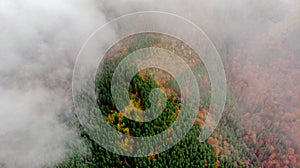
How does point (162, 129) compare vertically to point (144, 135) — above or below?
below

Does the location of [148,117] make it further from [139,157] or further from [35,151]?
[35,151]

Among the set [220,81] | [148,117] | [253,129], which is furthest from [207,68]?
[148,117]

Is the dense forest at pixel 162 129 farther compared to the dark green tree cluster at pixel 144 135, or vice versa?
the dense forest at pixel 162 129

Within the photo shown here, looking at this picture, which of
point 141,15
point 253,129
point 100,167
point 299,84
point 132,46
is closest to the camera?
point 100,167

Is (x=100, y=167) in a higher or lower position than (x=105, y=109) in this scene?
lower

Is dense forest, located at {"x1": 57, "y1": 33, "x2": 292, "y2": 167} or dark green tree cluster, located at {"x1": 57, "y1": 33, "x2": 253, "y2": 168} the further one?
dense forest, located at {"x1": 57, "y1": 33, "x2": 292, "y2": 167}

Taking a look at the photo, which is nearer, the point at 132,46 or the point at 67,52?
the point at 132,46

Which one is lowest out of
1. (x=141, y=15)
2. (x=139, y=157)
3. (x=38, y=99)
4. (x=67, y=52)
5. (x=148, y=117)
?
(x=139, y=157)

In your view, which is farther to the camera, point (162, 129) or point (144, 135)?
point (162, 129)
